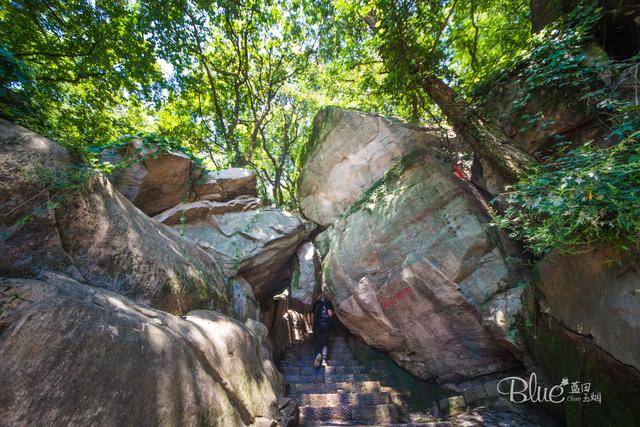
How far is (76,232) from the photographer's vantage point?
2635mm

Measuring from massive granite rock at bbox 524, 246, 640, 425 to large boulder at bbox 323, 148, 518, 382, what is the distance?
1.50 meters

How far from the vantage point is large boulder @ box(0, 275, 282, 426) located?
58.8 inches

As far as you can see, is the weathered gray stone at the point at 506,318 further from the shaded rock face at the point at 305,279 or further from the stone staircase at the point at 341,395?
the shaded rock face at the point at 305,279

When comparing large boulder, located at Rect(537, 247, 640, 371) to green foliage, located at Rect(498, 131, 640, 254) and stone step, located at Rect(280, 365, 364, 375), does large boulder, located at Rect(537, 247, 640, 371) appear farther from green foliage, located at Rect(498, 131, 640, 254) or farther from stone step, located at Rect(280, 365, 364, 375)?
stone step, located at Rect(280, 365, 364, 375)

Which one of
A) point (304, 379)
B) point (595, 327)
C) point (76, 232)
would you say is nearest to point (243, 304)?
point (304, 379)

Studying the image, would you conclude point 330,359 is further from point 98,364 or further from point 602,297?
point 98,364

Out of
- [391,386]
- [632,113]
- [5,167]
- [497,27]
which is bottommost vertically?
[391,386]

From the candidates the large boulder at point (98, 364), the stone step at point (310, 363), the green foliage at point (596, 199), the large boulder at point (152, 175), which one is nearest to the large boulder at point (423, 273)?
the stone step at point (310, 363)

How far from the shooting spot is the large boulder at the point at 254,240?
275 inches

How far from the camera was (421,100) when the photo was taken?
6.75 m

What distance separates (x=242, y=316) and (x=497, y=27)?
10.9 metres

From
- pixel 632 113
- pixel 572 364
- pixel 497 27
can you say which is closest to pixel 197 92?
pixel 497 27

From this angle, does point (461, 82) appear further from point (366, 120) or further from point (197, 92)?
point (197, 92)

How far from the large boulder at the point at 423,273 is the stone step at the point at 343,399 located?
131 centimetres
